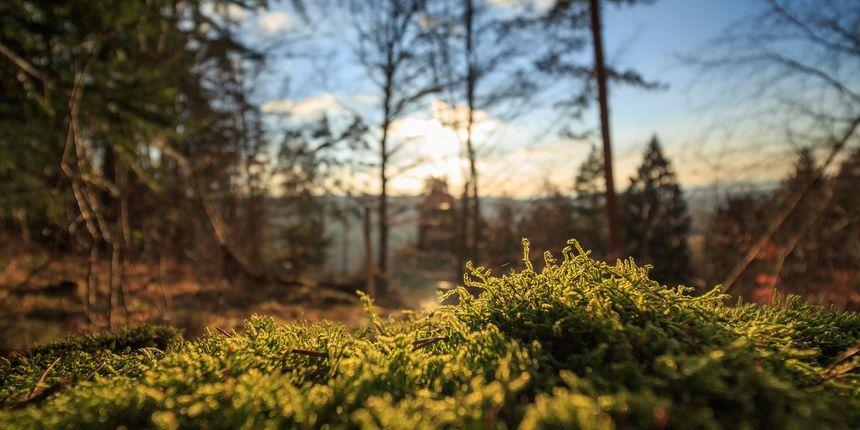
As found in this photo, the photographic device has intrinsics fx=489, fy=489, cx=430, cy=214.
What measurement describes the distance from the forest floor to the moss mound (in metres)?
5.13

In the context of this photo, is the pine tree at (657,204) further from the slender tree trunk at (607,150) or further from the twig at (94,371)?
the twig at (94,371)

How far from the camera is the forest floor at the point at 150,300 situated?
24.6 ft

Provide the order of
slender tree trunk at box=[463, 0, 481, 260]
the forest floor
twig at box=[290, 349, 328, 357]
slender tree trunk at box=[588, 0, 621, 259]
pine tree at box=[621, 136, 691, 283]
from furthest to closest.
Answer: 1. pine tree at box=[621, 136, 691, 283]
2. slender tree trunk at box=[463, 0, 481, 260]
3. slender tree trunk at box=[588, 0, 621, 259]
4. the forest floor
5. twig at box=[290, 349, 328, 357]

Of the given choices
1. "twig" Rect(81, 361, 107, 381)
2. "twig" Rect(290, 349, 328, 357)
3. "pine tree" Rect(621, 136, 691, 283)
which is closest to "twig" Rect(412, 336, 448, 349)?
"twig" Rect(290, 349, 328, 357)

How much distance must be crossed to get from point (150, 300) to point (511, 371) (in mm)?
12073

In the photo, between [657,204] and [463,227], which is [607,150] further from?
[657,204]

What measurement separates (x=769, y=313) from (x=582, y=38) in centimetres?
1481

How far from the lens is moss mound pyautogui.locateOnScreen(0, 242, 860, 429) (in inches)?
37.6

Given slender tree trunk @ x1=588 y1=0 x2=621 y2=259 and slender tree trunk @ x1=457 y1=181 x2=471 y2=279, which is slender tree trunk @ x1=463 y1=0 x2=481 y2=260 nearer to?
slender tree trunk @ x1=457 y1=181 x2=471 y2=279

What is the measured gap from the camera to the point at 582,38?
14844mm

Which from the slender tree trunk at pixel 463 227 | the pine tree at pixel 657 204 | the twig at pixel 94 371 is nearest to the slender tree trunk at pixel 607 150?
the slender tree trunk at pixel 463 227

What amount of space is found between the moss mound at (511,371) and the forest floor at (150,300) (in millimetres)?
5128

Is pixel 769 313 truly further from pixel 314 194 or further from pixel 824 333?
pixel 314 194

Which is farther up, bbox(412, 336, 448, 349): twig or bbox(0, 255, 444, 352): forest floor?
bbox(412, 336, 448, 349): twig
